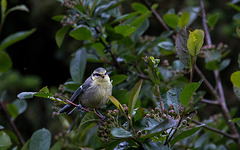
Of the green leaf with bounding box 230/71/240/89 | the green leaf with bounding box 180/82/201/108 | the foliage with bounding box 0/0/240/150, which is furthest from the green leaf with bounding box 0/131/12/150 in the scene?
the green leaf with bounding box 230/71/240/89

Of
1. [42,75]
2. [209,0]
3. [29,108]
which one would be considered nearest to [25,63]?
[42,75]

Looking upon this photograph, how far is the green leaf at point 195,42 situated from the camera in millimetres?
1274

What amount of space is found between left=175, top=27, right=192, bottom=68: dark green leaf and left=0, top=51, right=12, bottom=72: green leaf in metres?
1.55

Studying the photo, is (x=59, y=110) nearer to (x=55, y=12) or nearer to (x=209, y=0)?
(x=55, y=12)

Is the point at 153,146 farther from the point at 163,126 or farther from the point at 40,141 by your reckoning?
the point at 40,141

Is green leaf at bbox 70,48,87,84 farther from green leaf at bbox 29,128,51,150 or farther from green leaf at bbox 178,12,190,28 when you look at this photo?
green leaf at bbox 178,12,190,28

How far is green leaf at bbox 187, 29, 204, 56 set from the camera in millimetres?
1274

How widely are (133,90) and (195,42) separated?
33cm

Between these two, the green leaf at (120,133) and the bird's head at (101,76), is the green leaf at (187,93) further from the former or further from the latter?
the bird's head at (101,76)

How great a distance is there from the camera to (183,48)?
134 cm

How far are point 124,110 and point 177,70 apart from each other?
1.04m

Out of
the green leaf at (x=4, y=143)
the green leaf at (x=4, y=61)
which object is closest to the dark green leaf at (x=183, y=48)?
the green leaf at (x=4, y=143)

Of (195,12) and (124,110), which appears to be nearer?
(124,110)

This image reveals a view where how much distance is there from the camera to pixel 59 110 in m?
2.02
